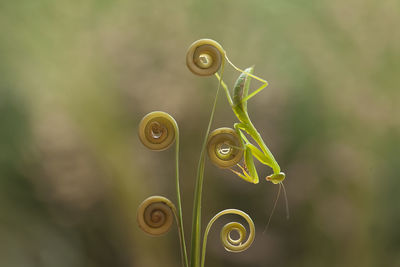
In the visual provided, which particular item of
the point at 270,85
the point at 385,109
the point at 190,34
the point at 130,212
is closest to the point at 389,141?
the point at 385,109

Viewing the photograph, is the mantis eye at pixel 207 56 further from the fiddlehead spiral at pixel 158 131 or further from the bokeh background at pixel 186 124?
the bokeh background at pixel 186 124

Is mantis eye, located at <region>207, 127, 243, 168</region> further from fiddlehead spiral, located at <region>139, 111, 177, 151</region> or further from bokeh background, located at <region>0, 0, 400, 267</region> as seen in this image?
bokeh background, located at <region>0, 0, 400, 267</region>

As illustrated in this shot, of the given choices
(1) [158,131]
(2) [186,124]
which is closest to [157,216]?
(1) [158,131]

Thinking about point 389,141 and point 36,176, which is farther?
point 389,141

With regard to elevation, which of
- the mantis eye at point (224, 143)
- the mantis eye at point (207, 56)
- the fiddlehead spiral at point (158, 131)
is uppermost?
the mantis eye at point (207, 56)

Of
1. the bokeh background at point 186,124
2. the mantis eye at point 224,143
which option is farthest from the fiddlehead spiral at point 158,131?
the bokeh background at point 186,124

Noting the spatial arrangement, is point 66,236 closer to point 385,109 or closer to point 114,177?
point 114,177

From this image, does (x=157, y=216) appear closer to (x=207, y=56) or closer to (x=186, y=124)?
(x=207, y=56)
